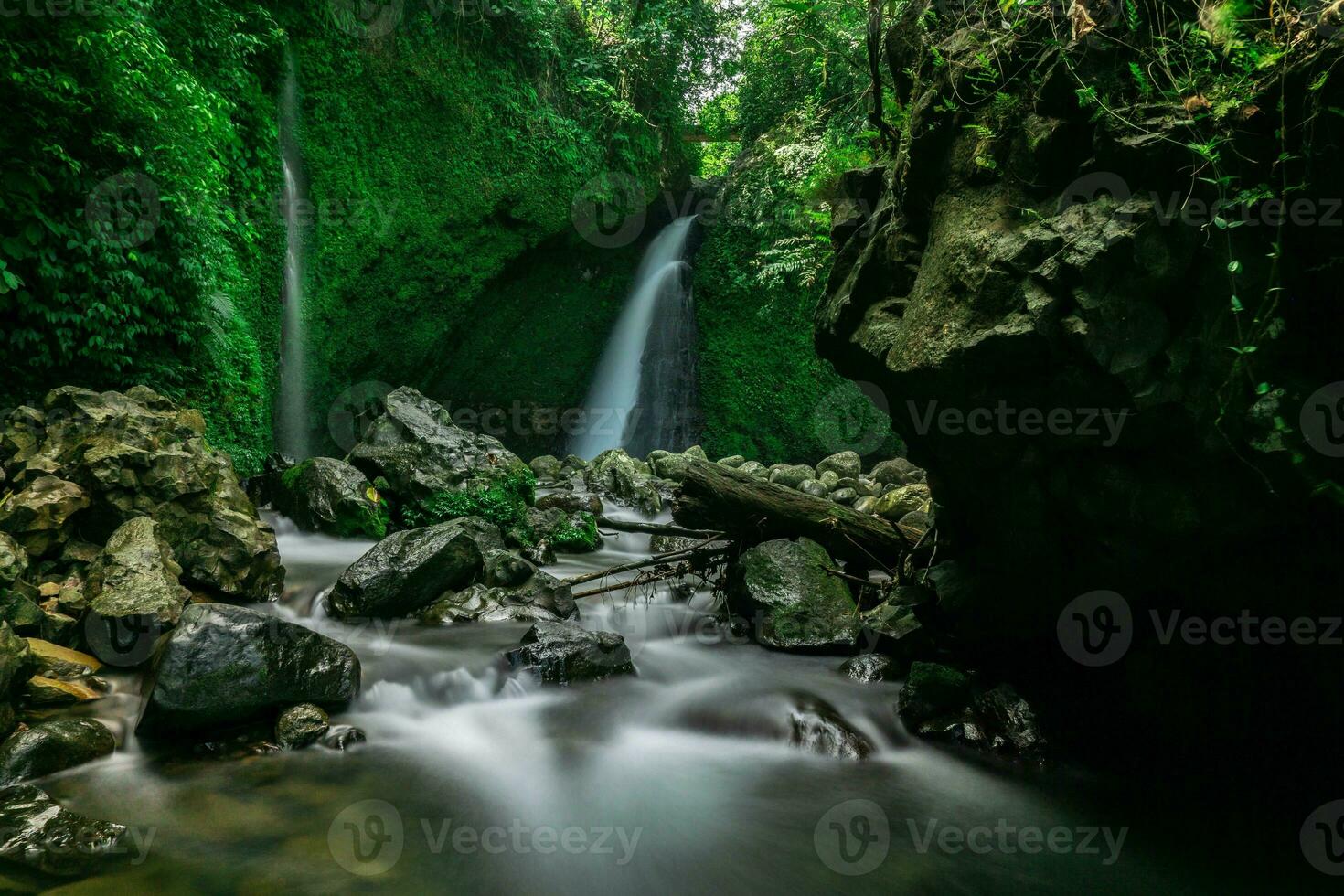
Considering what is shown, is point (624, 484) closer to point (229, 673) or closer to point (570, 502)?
point (570, 502)

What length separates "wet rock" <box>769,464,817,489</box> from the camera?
13.7 m

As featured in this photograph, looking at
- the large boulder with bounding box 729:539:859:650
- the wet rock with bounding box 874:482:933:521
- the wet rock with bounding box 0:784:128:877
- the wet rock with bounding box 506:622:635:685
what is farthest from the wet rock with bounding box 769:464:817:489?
the wet rock with bounding box 0:784:128:877

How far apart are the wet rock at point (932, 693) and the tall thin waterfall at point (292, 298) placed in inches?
402

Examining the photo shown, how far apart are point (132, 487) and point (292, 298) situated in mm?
6772

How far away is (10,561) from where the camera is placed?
4.12 meters

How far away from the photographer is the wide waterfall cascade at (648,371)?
17094mm

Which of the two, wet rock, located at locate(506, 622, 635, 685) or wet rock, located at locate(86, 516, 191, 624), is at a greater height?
wet rock, located at locate(86, 516, 191, 624)

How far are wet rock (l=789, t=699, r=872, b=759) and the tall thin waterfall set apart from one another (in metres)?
9.75

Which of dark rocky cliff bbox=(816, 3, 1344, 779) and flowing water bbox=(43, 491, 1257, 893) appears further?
flowing water bbox=(43, 491, 1257, 893)

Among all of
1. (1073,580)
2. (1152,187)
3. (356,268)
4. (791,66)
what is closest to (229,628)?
(1073,580)

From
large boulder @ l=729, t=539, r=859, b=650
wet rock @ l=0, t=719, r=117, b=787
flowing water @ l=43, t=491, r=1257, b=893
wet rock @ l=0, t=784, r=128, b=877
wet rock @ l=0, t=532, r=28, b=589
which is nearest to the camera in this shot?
wet rock @ l=0, t=784, r=128, b=877

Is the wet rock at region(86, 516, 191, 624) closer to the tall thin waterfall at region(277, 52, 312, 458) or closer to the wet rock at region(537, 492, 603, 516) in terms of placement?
the wet rock at region(537, 492, 603, 516)

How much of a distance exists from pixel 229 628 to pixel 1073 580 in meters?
4.51

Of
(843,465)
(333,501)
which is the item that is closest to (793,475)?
(843,465)
